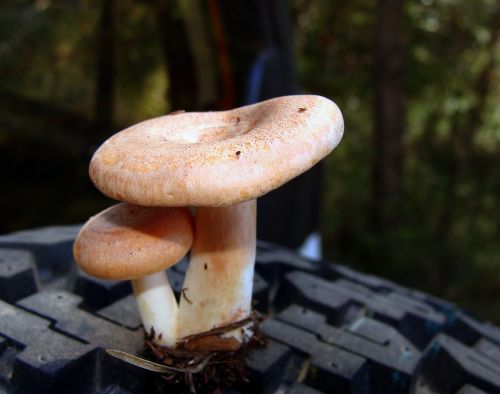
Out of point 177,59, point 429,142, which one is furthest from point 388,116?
point 177,59

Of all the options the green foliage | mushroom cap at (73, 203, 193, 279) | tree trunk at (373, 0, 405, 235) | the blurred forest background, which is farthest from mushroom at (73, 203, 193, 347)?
tree trunk at (373, 0, 405, 235)

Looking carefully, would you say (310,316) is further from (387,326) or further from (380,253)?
(380,253)

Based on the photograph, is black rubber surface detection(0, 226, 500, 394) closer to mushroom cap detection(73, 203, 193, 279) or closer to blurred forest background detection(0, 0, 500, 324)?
mushroom cap detection(73, 203, 193, 279)

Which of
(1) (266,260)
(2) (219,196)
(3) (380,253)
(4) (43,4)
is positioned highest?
(4) (43,4)

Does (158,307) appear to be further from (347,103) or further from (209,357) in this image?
(347,103)

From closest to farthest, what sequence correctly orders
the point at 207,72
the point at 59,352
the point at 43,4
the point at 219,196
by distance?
1. the point at 219,196
2. the point at 59,352
3. the point at 207,72
4. the point at 43,4

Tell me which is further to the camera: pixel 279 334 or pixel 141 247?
pixel 279 334

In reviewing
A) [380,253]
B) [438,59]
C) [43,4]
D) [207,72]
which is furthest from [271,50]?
[438,59]

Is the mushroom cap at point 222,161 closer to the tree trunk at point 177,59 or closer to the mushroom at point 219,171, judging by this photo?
the mushroom at point 219,171
